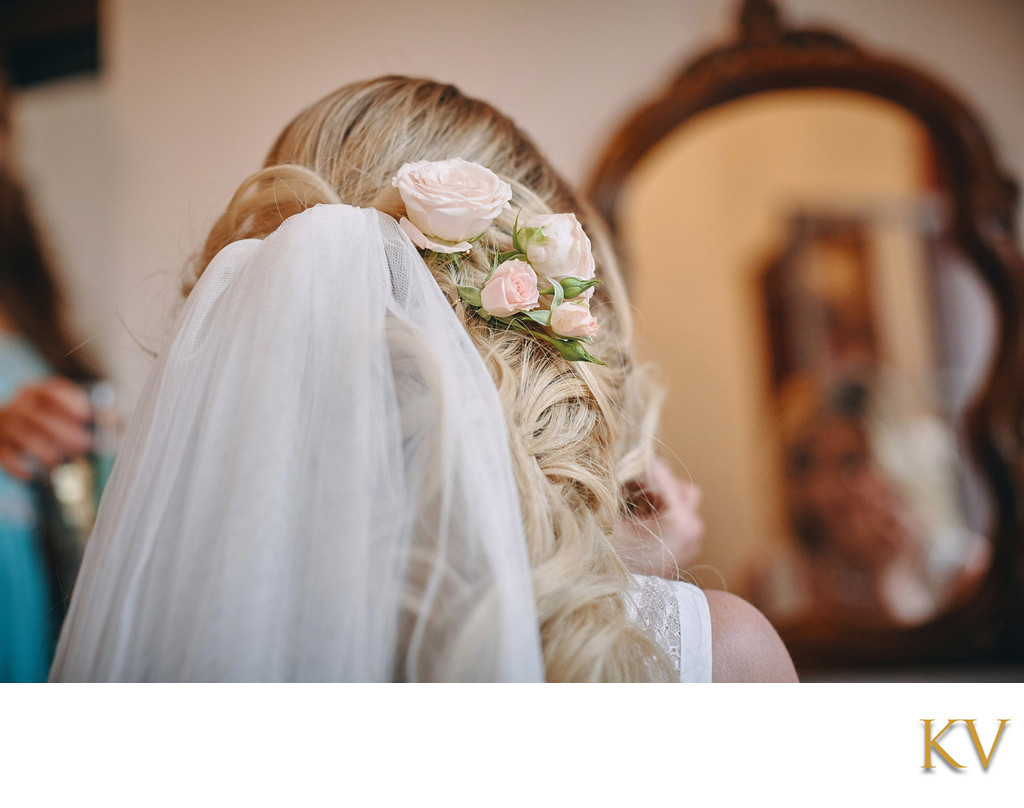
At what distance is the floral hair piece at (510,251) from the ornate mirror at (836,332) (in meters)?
0.67

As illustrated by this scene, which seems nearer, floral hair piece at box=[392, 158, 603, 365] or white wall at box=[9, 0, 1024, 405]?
floral hair piece at box=[392, 158, 603, 365]

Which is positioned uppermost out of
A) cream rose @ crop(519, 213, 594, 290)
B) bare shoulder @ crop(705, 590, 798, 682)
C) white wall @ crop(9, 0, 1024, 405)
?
white wall @ crop(9, 0, 1024, 405)

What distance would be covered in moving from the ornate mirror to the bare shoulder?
0.59 meters

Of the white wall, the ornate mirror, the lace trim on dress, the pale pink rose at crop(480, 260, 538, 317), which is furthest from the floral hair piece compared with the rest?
the ornate mirror

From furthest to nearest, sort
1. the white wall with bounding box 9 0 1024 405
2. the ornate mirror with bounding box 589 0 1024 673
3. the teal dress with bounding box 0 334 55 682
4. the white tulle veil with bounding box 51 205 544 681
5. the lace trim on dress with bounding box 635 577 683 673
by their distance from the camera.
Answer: the ornate mirror with bounding box 589 0 1024 673
the teal dress with bounding box 0 334 55 682
the white wall with bounding box 9 0 1024 405
the lace trim on dress with bounding box 635 577 683 673
the white tulle veil with bounding box 51 205 544 681

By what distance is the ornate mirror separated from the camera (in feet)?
3.96

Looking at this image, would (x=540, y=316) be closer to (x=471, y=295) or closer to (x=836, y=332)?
(x=471, y=295)

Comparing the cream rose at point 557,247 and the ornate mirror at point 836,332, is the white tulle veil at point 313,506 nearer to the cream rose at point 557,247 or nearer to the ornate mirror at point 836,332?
the cream rose at point 557,247

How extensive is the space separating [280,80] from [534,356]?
62 cm

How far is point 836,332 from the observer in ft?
4.06

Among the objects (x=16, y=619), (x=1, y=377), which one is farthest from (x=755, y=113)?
(x=16, y=619)

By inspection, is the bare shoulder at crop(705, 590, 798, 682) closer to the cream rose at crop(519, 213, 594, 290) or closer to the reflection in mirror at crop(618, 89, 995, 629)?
the cream rose at crop(519, 213, 594, 290)
